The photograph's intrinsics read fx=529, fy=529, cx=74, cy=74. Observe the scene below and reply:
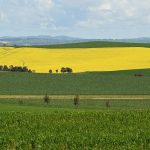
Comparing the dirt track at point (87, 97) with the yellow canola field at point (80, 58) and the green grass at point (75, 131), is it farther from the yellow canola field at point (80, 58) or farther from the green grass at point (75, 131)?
the yellow canola field at point (80, 58)

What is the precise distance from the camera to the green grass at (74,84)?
2341 inches

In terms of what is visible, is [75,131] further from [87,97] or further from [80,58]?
[80,58]

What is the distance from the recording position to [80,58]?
4154 inches

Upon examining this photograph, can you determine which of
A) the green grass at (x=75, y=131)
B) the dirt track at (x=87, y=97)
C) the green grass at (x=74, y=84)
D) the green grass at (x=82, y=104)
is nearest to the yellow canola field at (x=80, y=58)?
the green grass at (x=74, y=84)

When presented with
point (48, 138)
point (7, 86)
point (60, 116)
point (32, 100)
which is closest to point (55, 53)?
point (7, 86)

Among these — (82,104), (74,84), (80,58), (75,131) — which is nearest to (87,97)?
(82,104)

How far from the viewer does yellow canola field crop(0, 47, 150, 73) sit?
3656 inches

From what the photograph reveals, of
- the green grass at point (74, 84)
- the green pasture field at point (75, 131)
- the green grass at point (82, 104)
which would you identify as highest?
the green pasture field at point (75, 131)

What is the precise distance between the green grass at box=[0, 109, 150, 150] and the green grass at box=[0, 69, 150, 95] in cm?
2714

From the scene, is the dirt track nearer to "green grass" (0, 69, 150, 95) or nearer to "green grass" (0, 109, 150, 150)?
"green grass" (0, 69, 150, 95)

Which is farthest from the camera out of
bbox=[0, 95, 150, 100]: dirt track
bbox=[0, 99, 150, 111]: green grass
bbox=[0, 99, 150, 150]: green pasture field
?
bbox=[0, 95, 150, 100]: dirt track

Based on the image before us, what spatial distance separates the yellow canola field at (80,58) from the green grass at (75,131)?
58.0 meters

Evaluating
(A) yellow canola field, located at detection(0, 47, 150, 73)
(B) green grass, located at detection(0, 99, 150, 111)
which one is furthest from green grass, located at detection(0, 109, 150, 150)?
(A) yellow canola field, located at detection(0, 47, 150, 73)

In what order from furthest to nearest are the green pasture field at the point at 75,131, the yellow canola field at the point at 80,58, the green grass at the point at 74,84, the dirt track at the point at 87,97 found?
the yellow canola field at the point at 80,58
the green grass at the point at 74,84
the dirt track at the point at 87,97
the green pasture field at the point at 75,131
